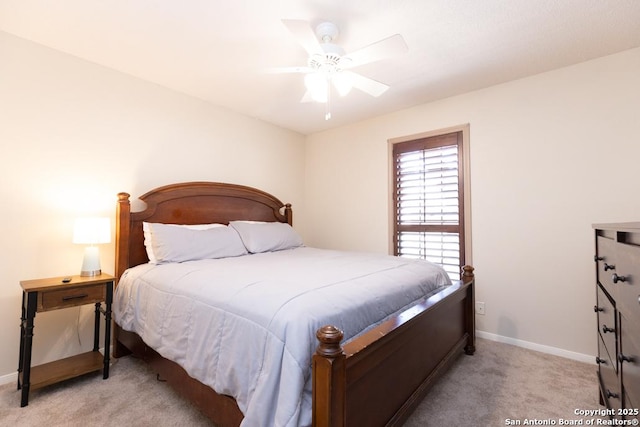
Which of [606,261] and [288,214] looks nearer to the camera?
[606,261]

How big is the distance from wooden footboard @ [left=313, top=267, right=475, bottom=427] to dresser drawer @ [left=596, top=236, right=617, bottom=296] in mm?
785

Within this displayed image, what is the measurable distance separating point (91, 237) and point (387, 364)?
2.17m

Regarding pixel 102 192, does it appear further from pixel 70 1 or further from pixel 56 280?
pixel 70 1

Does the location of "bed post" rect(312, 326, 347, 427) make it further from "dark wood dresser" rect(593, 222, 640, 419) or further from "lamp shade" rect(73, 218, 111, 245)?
"lamp shade" rect(73, 218, 111, 245)

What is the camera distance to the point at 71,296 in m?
2.04

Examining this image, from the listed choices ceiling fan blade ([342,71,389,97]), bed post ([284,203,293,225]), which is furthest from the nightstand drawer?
ceiling fan blade ([342,71,389,97])

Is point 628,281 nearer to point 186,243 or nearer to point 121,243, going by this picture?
point 186,243

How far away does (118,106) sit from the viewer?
2672 mm

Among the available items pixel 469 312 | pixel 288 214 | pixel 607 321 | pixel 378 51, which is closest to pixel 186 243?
pixel 288 214

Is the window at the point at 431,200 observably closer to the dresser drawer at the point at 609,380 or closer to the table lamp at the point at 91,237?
the dresser drawer at the point at 609,380

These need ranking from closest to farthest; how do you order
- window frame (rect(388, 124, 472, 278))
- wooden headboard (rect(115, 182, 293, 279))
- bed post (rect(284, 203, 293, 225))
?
wooden headboard (rect(115, 182, 293, 279)), window frame (rect(388, 124, 472, 278)), bed post (rect(284, 203, 293, 225))

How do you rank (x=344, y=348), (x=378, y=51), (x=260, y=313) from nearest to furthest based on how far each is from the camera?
(x=344, y=348)
(x=260, y=313)
(x=378, y=51)

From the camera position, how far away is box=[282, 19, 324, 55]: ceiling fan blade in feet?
5.31

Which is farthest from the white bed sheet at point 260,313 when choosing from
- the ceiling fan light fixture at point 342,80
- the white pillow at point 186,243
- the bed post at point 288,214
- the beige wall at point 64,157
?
the bed post at point 288,214
